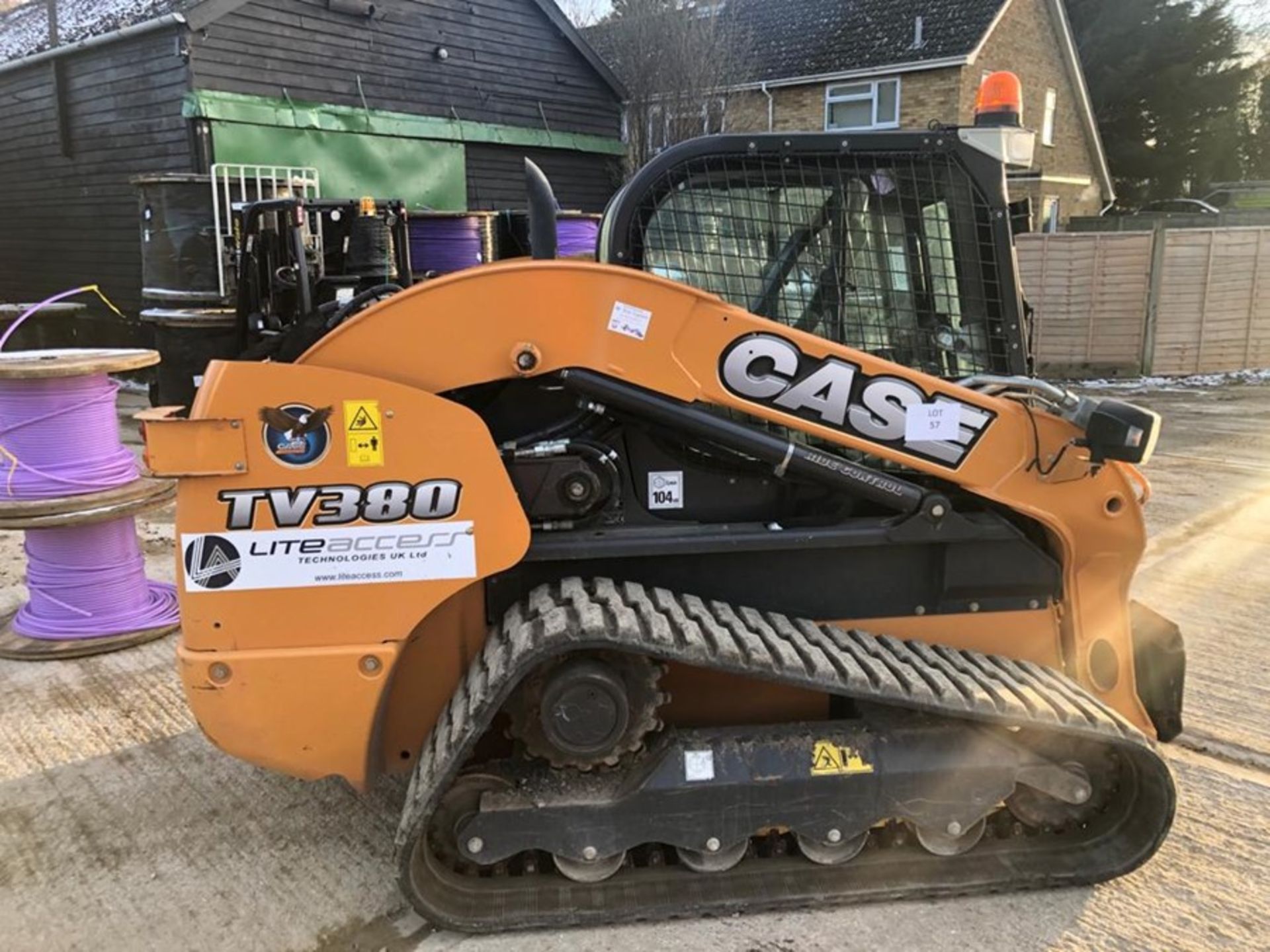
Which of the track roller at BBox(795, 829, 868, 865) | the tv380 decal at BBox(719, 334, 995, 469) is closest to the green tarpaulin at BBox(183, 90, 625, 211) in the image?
the tv380 decal at BBox(719, 334, 995, 469)

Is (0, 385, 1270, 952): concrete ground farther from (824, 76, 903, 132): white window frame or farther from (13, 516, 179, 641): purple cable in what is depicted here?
(824, 76, 903, 132): white window frame

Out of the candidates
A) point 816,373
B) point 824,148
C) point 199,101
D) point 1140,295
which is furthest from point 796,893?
point 1140,295

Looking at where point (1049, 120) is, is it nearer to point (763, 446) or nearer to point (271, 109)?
point (271, 109)

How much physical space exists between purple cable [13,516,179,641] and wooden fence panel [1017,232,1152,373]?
12856 mm

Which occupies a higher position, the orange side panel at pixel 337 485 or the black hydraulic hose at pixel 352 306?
the black hydraulic hose at pixel 352 306

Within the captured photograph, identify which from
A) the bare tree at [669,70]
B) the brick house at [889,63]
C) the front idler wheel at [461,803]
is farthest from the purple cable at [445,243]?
the brick house at [889,63]

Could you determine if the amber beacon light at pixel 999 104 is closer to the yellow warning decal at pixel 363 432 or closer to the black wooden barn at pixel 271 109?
the yellow warning decal at pixel 363 432

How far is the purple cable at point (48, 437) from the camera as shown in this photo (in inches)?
189

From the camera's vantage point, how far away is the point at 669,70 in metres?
18.9

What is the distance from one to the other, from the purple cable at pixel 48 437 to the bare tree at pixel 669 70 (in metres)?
14.2

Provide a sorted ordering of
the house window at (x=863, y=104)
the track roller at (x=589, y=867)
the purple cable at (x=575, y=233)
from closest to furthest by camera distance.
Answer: the track roller at (x=589, y=867), the purple cable at (x=575, y=233), the house window at (x=863, y=104)

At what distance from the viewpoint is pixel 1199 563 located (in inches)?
242

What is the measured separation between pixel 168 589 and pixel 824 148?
167 inches

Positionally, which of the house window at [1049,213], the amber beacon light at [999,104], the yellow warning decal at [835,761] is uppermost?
the house window at [1049,213]
